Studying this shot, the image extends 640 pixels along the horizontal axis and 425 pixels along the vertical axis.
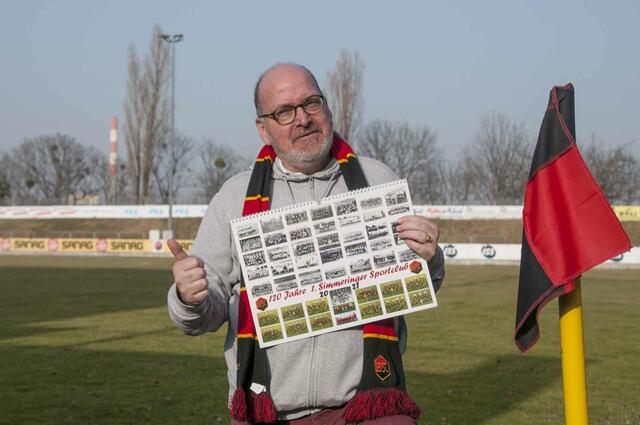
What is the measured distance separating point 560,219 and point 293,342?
45.4 inches

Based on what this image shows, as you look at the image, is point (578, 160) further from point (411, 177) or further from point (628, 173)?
point (411, 177)

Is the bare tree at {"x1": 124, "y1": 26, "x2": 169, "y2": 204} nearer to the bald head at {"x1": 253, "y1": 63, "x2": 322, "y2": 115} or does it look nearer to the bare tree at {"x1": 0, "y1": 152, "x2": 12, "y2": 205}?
the bare tree at {"x1": 0, "y1": 152, "x2": 12, "y2": 205}

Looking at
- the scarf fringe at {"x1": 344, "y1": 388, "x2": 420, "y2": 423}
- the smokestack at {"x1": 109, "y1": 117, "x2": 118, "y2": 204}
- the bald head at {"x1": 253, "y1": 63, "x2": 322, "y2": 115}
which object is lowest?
the scarf fringe at {"x1": 344, "y1": 388, "x2": 420, "y2": 423}

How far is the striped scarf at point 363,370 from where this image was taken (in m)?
3.56

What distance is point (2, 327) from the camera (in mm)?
17703

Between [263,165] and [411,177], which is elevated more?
[411,177]

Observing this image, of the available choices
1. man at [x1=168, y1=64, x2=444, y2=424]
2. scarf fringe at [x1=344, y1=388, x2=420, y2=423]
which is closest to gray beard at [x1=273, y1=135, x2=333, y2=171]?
man at [x1=168, y1=64, x2=444, y2=424]

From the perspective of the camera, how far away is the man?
3.58 meters

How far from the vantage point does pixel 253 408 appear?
362 cm

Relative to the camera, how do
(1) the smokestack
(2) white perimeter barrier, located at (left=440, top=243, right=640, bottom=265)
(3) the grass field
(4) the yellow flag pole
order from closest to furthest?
(4) the yellow flag pole < (3) the grass field < (2) white perimeter barrier, located at (left=440, top=243, right=640, bottom=265) < (1) the smokestack

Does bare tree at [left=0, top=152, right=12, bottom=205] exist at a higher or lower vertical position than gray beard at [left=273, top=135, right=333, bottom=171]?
higher

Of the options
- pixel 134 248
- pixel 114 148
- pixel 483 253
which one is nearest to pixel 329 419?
pixel 483 253

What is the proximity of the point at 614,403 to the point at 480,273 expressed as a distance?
1066 inches

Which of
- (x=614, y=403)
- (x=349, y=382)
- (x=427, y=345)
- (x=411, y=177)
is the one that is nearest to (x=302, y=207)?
(x=349, y=382)
